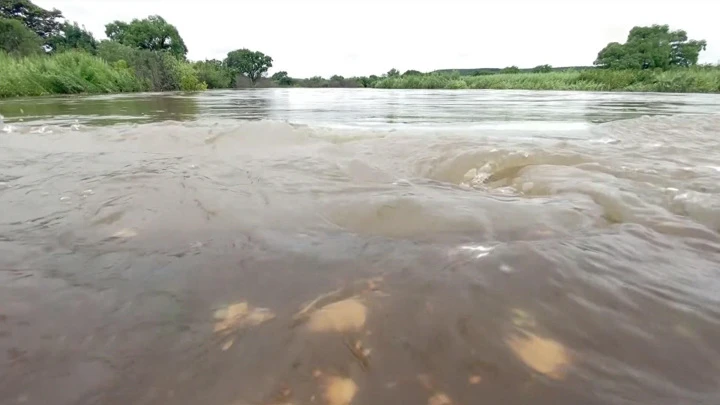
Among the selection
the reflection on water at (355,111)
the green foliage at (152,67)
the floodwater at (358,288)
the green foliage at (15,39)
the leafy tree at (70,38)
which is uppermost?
the leafy tree at (70,38)

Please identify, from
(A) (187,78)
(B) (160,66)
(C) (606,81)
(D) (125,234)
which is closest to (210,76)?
(A) (187,78)

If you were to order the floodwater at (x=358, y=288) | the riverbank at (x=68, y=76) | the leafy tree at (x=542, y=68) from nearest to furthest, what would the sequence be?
the floodwater at (x=358, y=288) < the riverbank at (x=68, y=76) < the leafy tree at (x=542, y=68)

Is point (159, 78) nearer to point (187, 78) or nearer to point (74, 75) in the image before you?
point (187, 78)

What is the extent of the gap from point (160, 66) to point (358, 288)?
3040cm

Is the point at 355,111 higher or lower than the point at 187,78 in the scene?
lower

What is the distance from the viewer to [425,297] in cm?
109

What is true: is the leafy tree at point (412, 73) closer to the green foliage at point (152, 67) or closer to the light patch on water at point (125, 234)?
the green foliage at point (152, 67)

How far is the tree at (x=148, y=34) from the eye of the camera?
47094 mm

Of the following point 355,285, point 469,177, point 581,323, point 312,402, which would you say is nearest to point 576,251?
point 581,323

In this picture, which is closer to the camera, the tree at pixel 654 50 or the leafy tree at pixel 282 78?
the tree at pixel 654 50

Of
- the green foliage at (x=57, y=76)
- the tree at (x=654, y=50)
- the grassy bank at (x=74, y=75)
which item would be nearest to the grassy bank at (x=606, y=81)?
the tree at (x=654, y=50)

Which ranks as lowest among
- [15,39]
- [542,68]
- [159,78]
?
[159,78]

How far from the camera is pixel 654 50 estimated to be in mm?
33688

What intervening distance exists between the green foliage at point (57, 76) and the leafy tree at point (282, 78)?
4990 cm
